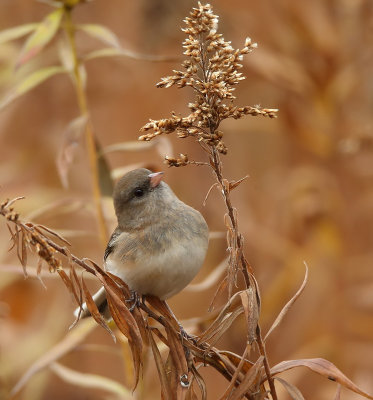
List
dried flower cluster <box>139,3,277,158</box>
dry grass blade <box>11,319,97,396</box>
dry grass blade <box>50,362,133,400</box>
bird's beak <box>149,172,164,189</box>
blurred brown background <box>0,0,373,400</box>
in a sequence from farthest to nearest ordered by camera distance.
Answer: blurred brown background <box>0,0,373,400</box>, bird's beak <box>149,172,164,189</box>, dry grass blade <box>50,362,133,400</box>, dry grass blade <box>11,319,97,396</box>, dried flower cluster <box>139,3,277,158</box>

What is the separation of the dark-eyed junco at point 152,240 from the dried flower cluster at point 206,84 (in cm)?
75

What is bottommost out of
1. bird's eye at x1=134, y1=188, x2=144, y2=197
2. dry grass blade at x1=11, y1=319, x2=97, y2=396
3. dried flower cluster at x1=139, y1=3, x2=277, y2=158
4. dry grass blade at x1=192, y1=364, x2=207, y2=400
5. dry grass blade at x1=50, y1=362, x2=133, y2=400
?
dry grass blade at x1=50, y1=362, x2=133, y2=400

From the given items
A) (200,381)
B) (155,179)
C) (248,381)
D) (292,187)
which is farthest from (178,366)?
(292,187)

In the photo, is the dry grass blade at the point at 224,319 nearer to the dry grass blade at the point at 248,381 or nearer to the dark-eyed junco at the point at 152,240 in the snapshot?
the dry grass blade at the point at 248,381

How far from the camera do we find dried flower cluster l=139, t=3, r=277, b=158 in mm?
943

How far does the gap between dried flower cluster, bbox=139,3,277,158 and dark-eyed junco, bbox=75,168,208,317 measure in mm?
751

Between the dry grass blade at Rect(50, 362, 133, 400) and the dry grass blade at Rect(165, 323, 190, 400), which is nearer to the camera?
the dry grass blade at Rect(165, 323, 190, 400)

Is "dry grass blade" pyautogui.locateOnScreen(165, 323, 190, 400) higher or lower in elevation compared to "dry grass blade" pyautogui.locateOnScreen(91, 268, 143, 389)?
lower

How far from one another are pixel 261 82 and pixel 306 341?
125 cm

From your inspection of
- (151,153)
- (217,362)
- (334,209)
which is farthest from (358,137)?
(151,153)

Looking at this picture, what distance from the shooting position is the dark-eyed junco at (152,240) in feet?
5.53

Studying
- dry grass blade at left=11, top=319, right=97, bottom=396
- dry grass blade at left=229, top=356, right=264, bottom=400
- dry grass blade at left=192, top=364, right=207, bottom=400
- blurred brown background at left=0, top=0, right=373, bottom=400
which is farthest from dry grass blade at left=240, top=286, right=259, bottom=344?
blurred brown background at left=0, top=0, right=373, bottom=400

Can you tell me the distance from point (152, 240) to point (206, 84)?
86 cm

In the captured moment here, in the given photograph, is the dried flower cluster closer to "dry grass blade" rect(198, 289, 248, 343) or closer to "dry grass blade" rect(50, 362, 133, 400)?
"dry grass blade" rect(198, 289, 248, 343)
